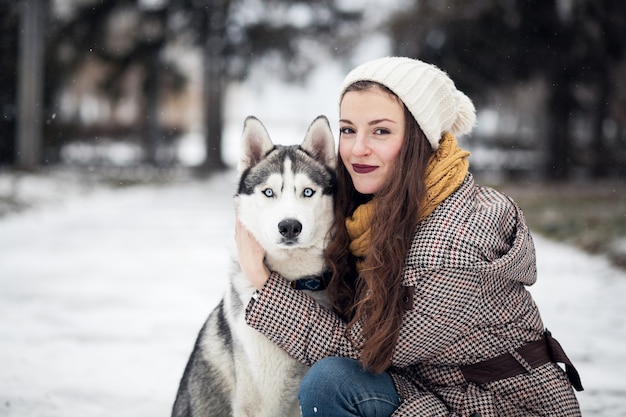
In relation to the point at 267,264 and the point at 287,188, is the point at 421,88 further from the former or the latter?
the point at 267,264

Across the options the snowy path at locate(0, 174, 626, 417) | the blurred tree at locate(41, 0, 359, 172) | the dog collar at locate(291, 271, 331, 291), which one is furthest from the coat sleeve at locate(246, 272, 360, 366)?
the blurred tree at locate(41, 0, 359, 172)

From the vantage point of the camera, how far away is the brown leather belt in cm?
220

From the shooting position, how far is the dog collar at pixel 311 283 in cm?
259

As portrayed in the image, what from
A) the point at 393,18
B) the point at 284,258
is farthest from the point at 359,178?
the point at 393,18

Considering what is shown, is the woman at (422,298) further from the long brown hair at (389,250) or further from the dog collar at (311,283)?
the dog collar at (311,283)

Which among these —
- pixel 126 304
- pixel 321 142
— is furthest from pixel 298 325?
pixel 126 304

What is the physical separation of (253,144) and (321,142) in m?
0.29

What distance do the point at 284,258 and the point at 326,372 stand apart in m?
0.56

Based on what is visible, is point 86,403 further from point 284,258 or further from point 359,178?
point 359,178

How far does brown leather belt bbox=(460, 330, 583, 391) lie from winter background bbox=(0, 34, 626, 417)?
3.76 feet

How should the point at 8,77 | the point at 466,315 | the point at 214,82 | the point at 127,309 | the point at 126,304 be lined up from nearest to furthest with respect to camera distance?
the point at 466,315, the point at 127,309, the point at 126,304, the point at 8,77, the point at 214,82

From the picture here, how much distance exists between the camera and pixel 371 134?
2385 millimetres

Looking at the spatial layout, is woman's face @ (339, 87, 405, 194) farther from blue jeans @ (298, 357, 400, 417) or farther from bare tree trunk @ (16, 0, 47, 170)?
bare tree trunk @ (16, 0, 47, 170)

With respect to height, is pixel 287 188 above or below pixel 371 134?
below
